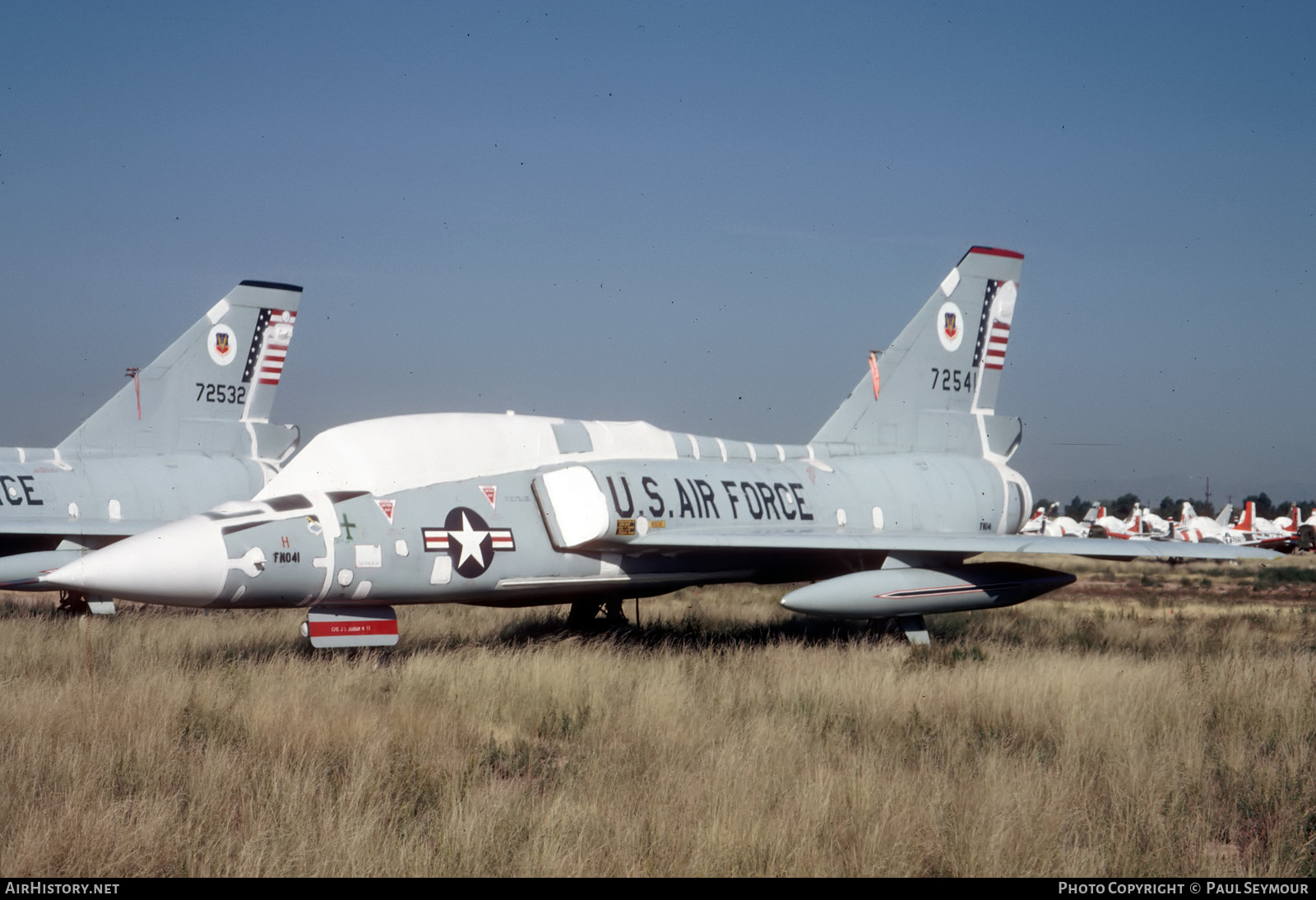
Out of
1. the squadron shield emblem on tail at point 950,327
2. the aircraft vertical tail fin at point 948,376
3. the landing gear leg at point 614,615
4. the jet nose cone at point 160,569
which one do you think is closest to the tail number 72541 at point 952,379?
the aircraft vertical tail fin at point 948,376

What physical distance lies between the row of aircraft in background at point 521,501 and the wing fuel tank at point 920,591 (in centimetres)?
4

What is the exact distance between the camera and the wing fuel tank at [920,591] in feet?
41.5

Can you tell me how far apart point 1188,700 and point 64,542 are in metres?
15.1

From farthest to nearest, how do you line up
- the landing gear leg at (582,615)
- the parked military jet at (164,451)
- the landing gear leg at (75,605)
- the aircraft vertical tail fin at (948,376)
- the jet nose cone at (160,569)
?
1. the landing gear leg at (75,605)
2. the parked military jet at (164,451)
3. the aircraft vertical tail fin at (948,376)
4. the landing gear leg at (582,615)
5. the jet nose cone at (160,569)

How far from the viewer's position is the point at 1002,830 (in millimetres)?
6004

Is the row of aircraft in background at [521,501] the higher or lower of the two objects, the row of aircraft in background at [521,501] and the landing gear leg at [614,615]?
the higher

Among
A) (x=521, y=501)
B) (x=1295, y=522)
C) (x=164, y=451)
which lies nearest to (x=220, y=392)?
(x=164, y=451)

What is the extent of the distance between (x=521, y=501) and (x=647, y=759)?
477 cm

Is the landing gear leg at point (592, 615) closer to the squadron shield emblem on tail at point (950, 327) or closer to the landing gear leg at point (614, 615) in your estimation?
the landing gear leg at point (614, 615)

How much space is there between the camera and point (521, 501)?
479 inches

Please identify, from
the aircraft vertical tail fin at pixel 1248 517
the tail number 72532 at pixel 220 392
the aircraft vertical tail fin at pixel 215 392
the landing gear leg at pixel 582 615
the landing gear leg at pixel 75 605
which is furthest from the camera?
the aircraft vertical tail fin at pixel 1248 517

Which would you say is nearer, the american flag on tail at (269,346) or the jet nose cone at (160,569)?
the jet nose cone at (160,569)

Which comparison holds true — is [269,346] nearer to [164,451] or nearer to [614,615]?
[164,451]

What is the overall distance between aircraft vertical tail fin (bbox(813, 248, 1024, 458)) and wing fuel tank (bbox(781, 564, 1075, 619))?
105 inches
